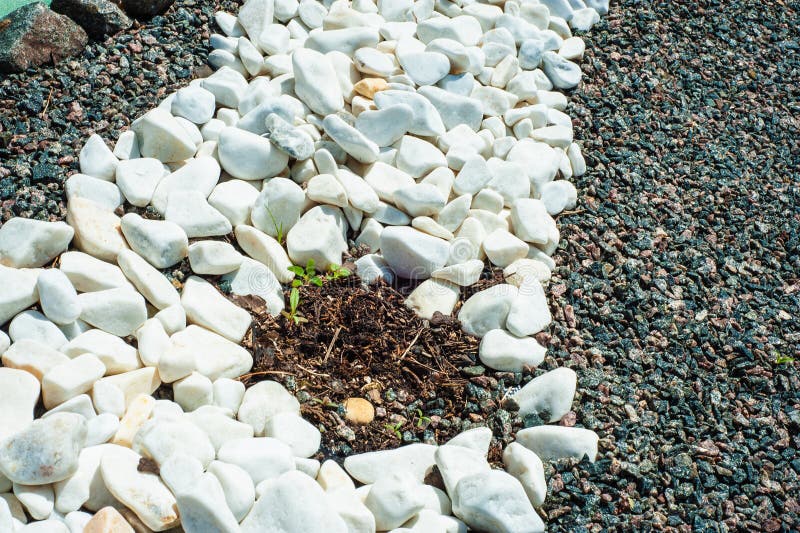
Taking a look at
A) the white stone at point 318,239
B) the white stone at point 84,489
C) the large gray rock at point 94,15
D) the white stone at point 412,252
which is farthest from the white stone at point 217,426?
the large gray rock at point 94,15

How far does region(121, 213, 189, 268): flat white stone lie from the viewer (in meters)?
2.03

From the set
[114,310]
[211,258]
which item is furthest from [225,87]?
[114,310]

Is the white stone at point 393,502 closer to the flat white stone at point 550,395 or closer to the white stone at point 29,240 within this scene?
the flat white stone at point 550,395

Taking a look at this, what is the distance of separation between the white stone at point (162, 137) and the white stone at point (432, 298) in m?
0.81

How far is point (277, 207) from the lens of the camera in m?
2.23

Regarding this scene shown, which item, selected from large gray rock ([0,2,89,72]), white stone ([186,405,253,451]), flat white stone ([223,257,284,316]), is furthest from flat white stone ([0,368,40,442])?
large gray rock ([0,2,89,72])

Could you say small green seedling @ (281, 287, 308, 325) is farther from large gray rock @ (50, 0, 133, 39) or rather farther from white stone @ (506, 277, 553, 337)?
large gray rock @ (50, 0, 133, 39)

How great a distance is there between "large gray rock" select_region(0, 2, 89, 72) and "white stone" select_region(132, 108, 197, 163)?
48 cm

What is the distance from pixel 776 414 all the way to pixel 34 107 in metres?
2.29

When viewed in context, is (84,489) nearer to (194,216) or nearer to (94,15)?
(194,216)

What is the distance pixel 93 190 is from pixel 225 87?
0.59 metres

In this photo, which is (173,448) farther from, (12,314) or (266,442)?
(12,314)

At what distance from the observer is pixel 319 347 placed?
201cm

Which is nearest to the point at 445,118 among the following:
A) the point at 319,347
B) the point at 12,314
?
the point at 319,347
